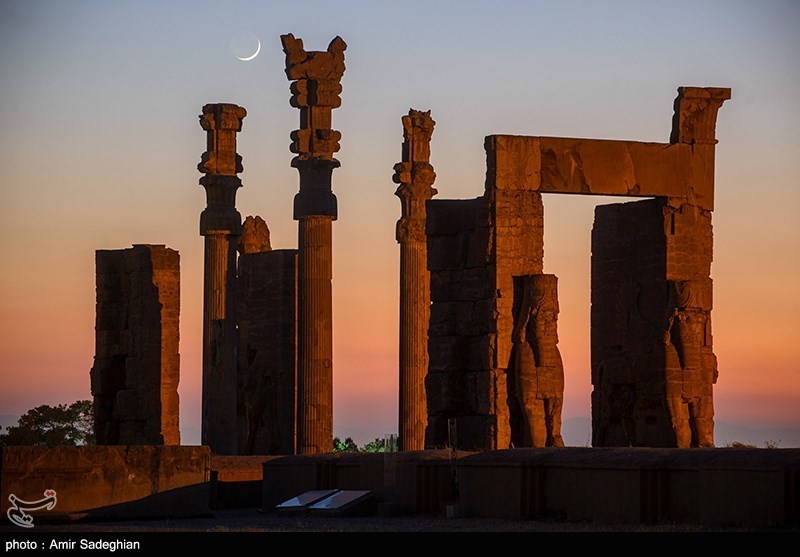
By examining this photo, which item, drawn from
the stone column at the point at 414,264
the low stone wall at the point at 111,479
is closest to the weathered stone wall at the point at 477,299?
the low stone wall at the point at 111,479

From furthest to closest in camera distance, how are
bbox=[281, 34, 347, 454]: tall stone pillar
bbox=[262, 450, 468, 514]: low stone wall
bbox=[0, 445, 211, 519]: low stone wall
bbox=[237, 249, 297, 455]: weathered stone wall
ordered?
bbox=[281, 34, 347, 454]: tall stone pillar → bbox=[237, 249, 297, 455]: weathered stone wall → bbox=[262, 450, 468, 514]: low stone wall → bbox=[0, 445, 211, 519]: low stone wall

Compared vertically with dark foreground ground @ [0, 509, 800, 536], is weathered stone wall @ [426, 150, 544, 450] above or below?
above

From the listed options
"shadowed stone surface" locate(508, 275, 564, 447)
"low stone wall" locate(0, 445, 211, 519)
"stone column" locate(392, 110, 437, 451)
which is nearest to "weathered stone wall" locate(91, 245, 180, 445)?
"shadowed stone surface" locate(508, 275, 564, 447)

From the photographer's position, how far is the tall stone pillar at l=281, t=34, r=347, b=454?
32.0 meters

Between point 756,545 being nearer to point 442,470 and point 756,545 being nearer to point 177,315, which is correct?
point 442,470


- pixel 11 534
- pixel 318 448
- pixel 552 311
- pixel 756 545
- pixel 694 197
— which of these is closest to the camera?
pixel 756 545

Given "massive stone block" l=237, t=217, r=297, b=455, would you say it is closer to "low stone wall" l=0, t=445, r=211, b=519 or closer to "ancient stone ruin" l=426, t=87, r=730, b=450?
"ancient stone ruin" l=426, t=87, r=730, b=450

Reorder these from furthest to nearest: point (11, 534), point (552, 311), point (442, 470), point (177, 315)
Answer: point (177, 315)
point (552, 311)
point (442, 470)
point (11, 534)

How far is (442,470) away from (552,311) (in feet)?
19.4

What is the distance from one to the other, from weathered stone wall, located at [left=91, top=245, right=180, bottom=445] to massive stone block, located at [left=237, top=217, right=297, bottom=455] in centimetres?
281

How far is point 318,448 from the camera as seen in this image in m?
31.5

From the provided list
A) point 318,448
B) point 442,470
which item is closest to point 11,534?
point 442,470

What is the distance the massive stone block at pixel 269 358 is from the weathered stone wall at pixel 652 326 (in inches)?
259

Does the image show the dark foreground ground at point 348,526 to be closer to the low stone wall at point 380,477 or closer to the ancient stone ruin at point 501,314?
the low stone wall at point 380,477
